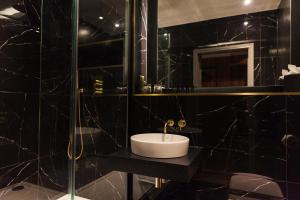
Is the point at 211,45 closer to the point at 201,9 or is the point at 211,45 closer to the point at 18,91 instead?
the point at 201,9

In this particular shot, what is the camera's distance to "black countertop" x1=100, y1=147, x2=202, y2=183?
1.25 meters

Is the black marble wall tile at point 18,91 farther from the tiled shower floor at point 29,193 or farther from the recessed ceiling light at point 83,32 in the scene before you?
the recessed ceiling light at point 83,32

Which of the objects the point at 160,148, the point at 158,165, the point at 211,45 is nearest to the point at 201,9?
the point at 211,45

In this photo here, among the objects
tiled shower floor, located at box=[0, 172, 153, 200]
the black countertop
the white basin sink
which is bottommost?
tiled shower floor, located at box=[0, 172, 153, 200]

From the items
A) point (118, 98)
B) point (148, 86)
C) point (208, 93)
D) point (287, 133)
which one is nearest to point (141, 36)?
point (148, 86)

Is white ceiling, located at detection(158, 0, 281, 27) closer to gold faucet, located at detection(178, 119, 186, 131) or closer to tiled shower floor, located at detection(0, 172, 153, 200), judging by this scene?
gold faucet, located at detection(178, 119, 186, 131)

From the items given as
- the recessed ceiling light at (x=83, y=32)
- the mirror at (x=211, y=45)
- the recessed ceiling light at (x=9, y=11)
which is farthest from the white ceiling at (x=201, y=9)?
the recessed ceiling light at (x=9, y=11)

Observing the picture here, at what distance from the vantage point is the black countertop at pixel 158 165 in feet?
4.11

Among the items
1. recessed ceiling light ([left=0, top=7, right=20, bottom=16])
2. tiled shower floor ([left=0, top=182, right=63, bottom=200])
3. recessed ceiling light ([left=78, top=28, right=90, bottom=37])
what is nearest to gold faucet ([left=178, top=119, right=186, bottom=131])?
recessed ceiling light ([left=78, top=28, right=90, bottom=37])

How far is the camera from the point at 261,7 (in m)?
1.71

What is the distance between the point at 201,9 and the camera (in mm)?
1898

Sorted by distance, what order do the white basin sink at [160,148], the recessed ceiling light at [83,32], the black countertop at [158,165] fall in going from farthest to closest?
the recessed ceiling light at [83,32] → the white basin sink at [160,148] → the black countertop at [158,165]

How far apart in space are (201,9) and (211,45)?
1.24 feet

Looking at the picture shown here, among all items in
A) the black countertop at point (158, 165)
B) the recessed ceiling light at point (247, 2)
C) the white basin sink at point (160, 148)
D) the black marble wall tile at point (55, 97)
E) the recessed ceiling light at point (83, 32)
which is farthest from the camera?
the black marble wall tile at point (55, 97)
